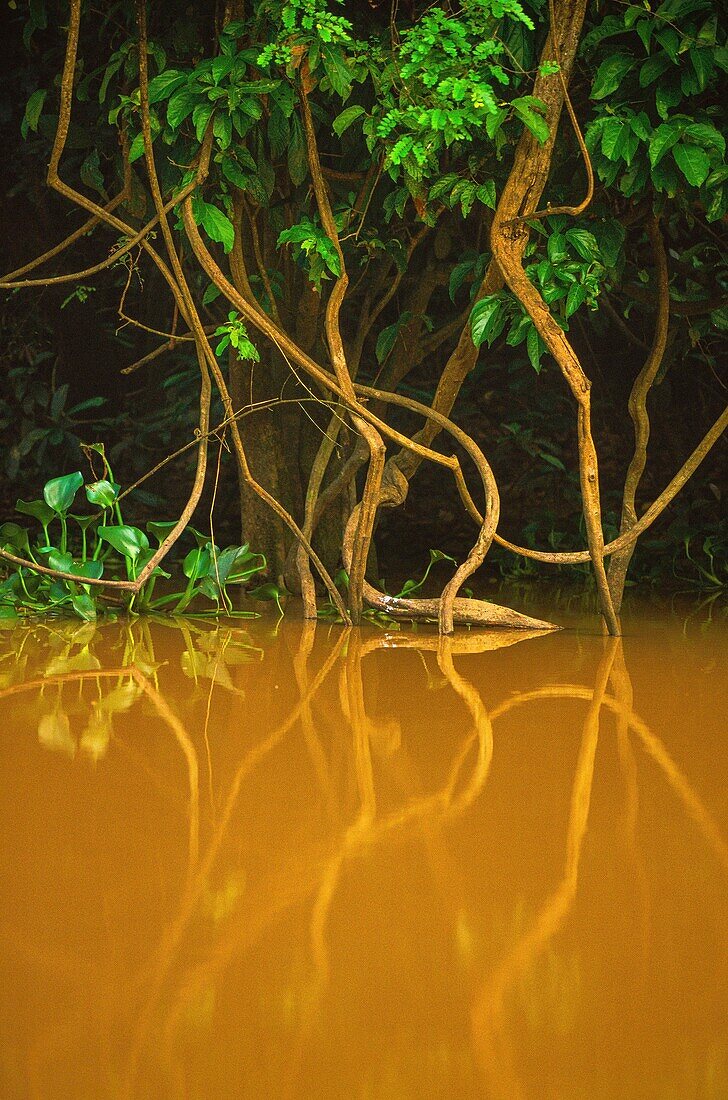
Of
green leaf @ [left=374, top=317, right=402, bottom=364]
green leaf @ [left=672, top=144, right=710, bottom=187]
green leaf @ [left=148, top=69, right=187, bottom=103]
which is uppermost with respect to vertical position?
green leaf @ [left=672, top=144, right=710, bottom=187]

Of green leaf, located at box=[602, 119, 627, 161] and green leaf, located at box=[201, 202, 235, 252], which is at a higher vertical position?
green leaf, located at box=[602, 119, 627, 161]

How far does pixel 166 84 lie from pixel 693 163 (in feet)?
3.95

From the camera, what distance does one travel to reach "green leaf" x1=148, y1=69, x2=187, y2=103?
8.46 feet

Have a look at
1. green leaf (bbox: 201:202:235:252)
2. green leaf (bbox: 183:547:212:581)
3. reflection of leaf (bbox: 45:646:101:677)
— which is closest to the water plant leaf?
green leaf (bbox: 183:547:212:581)

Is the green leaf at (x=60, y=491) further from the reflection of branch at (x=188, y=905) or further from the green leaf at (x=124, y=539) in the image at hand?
the reflection of branch at (x=188, y=905)

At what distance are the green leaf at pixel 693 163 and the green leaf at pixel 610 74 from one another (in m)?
0.20

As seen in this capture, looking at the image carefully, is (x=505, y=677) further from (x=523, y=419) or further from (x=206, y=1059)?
(x=523, y=419)

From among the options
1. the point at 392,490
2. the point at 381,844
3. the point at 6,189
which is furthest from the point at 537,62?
the point at 6,189

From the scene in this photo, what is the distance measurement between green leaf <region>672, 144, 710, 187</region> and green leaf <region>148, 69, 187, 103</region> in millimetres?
1137

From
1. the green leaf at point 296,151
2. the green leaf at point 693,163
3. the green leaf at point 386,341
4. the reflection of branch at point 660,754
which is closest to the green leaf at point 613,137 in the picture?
the green leaf at point 693,163

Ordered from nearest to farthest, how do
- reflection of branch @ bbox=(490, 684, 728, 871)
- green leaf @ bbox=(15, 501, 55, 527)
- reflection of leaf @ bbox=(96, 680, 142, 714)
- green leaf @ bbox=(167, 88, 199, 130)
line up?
reflection of branch @ bbox=(490, 684, 728, 871) < reflection of leaf @ bbox=(96, 680, 142, 714) < green leaf @ bbox=(167, 88, 199, 130) < green leaf @ bbox=(15, 501, 55, 527)

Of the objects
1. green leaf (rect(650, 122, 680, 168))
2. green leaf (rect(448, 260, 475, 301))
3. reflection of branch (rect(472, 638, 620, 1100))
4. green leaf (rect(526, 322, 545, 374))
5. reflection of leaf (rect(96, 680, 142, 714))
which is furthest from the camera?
green leaf (rect(448, 260, 475, 301))

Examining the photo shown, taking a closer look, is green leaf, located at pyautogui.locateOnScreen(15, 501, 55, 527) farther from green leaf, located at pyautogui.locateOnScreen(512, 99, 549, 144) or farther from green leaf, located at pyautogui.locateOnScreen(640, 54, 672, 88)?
green leaf, located at pyautogui.locateOnScreen(640, 54, 672, 88)

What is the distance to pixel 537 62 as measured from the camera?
2.67 m
